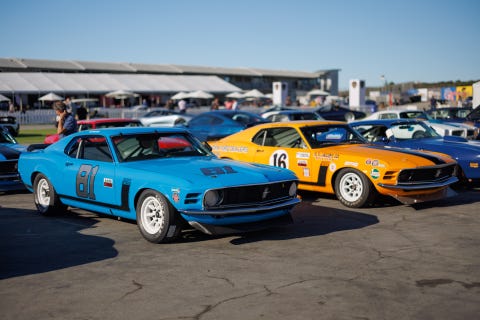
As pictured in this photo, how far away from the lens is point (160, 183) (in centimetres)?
649

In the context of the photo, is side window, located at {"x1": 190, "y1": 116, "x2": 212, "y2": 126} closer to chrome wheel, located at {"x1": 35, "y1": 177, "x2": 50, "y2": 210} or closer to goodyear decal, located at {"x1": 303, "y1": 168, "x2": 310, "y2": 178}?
goodyear decal, located at {"x1": 303, "y1": 168, "x2": 310, "y2": 178}

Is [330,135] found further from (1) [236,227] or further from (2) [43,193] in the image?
(2) [43,193]

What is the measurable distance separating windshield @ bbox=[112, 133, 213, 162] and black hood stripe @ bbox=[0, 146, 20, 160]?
397 centimetres

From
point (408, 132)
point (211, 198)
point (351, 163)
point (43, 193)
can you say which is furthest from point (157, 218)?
point (408, 132)

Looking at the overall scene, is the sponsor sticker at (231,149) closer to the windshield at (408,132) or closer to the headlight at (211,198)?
the windshield at (408,132)

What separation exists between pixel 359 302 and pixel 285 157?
204 inches

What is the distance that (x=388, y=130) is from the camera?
1138 cm

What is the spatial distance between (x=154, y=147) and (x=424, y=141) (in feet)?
18.1

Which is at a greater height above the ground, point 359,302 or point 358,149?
point 358,149

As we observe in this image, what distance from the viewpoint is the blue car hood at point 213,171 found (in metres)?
6.46

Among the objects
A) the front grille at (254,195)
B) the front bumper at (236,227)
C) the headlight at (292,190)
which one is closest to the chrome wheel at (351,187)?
the headlight at (292,190)

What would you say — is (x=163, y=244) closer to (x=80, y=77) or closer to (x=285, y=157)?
(x=285, y=157)

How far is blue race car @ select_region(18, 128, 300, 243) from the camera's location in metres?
6.35

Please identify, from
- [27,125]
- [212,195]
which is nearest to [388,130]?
[212,195]
